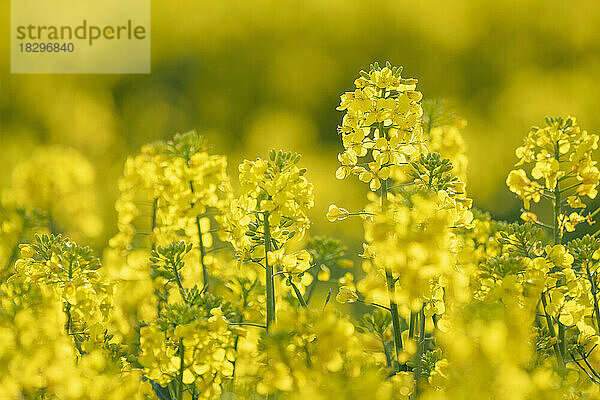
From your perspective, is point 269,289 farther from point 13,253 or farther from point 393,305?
point 13,253

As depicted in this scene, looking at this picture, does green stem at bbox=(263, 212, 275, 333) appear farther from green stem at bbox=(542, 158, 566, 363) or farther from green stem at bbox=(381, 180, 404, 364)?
green stem at bbox=(542, 158, 566, 363)

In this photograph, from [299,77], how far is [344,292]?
522 cm

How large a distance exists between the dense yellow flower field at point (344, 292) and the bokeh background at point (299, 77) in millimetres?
4015

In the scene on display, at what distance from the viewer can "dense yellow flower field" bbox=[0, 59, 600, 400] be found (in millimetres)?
669

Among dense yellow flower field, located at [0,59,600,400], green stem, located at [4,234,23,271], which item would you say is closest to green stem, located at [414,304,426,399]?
dense yellow flower field, located at [0,59,600,400]

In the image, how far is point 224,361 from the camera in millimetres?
817

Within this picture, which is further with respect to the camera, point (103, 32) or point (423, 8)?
point (423, 8)

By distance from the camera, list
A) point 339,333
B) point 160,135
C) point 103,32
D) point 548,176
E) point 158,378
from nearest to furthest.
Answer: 1. point 339,333
2. point 158,378
3. point 548,176
4. point 103,32
5. point 160,135

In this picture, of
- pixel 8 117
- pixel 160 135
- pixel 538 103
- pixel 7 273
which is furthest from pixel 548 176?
pixel 8 117

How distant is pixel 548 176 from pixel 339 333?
46 cm

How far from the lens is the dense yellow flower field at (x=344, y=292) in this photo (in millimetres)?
669

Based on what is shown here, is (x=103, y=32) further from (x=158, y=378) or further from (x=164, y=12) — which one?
(x=158, y=378)

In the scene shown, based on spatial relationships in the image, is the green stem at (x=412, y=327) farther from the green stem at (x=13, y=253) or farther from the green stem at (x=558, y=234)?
the green stem at (x=13, y=253)

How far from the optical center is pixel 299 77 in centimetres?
595
